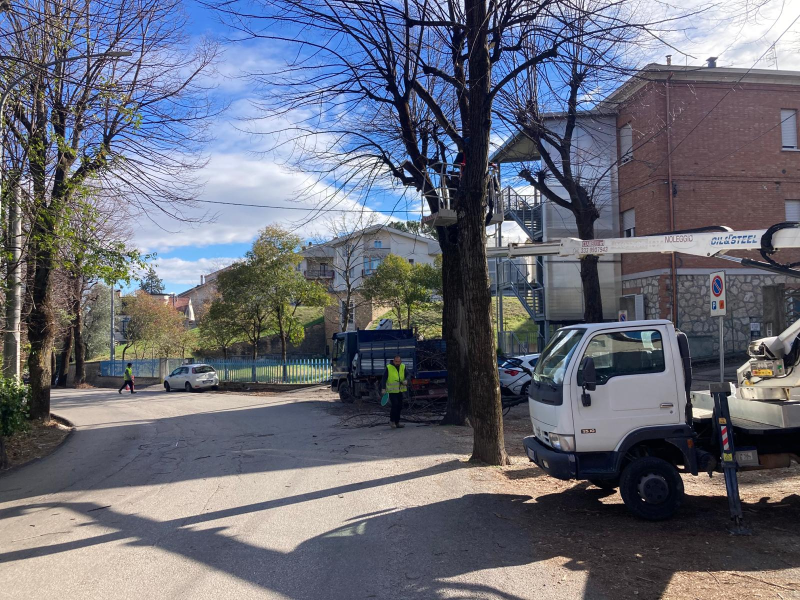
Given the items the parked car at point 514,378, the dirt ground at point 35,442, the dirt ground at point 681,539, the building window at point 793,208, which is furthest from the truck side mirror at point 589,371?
the building window at point 793,208

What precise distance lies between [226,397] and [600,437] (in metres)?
23.3

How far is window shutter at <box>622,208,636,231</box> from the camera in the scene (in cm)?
2548

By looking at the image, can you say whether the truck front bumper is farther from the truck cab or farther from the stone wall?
the stone wall

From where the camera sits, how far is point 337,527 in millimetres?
6910

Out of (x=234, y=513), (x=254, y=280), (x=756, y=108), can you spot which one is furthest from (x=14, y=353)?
(x=756, y=108)

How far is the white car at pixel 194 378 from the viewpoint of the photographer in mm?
32625

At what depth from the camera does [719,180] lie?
23.4 m

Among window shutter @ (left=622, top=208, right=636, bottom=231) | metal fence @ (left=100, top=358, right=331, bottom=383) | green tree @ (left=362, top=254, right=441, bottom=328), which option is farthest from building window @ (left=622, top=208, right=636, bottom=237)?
metal fence @ (left=100, top=358, right=331, bottom=383)

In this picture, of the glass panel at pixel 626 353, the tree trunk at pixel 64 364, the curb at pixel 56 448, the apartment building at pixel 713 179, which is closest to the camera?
the glass panel at pixel 626 353

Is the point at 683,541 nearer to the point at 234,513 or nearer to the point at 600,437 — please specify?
the point at 600,437

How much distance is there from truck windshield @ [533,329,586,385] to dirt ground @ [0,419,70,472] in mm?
9946

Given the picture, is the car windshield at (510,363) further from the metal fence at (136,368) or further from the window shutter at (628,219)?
A: the metal fence at (136,368)

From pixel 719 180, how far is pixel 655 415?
19731 millimetres

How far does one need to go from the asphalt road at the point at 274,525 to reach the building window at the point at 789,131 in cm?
1952
